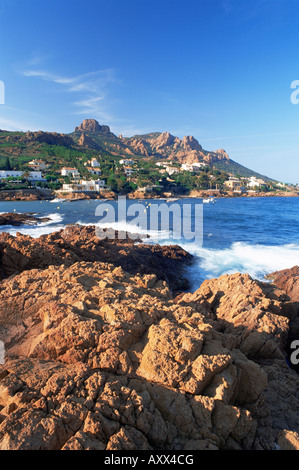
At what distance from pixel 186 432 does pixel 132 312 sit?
1655 millimetres

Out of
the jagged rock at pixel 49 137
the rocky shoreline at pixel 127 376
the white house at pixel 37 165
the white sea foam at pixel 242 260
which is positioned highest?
the jagged rock at pixel 49 137

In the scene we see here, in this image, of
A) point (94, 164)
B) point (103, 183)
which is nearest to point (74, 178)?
point (103, 183)

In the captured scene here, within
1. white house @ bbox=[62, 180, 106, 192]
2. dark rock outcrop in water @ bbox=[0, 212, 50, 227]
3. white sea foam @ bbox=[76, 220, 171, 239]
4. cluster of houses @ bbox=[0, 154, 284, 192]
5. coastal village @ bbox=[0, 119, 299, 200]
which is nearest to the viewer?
white sea foam @ bbox=[76, 220, 171, 239]

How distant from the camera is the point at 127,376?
313 cm

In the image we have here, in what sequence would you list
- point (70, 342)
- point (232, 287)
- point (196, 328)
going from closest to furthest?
point (70, 342)
point (196, 328)
point (232, 287)

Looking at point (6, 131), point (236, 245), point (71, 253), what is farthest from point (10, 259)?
point (6, 131)

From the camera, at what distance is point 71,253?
11281mm

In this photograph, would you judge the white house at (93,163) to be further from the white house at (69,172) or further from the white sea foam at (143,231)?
the white sea foam at (143,231)

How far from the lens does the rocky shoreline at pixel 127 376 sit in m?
2.52

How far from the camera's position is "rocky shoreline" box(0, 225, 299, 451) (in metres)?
2.52

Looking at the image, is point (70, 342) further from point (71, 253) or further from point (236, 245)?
point (236, 245)

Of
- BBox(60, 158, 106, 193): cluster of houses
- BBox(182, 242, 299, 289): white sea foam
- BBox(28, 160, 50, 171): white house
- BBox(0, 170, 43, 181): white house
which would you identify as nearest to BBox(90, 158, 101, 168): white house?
BBox(60, 158, 106, 193): cluster of houses

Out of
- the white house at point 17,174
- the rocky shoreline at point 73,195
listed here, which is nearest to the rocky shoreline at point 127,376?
the rocky shoreline at point 73,195

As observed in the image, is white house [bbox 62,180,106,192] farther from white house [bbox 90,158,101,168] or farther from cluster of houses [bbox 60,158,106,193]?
white house [bbox 90,158,101,168]
